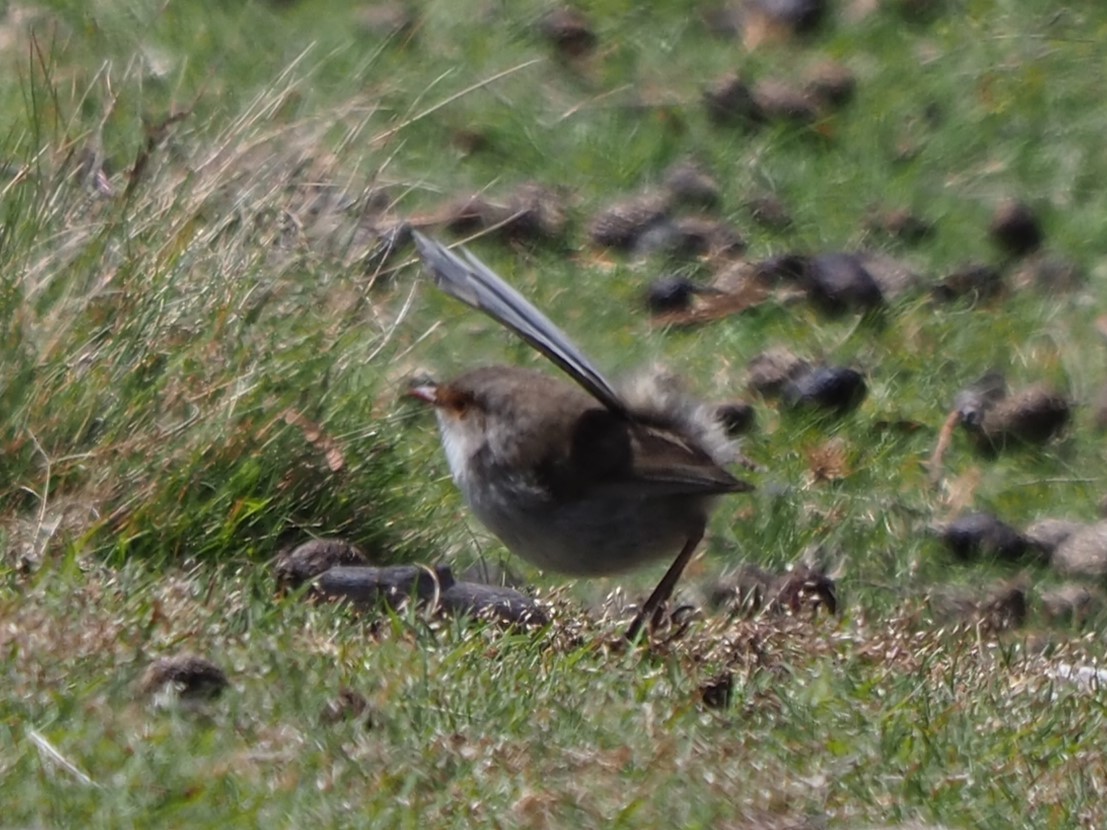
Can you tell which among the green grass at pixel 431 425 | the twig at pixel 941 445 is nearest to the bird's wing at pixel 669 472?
the green grass at pixel 431 425

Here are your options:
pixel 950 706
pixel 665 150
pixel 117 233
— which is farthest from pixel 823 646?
pixel 665 150

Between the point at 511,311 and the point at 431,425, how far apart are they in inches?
60.4

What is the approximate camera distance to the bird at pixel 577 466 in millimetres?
5707

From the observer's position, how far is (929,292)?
843 cm

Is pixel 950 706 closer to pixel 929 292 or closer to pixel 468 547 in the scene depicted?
pixel 468 547

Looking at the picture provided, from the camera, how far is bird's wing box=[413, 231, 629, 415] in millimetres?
5652

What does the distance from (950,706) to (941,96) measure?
16.7ft

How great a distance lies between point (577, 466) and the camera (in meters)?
5.76

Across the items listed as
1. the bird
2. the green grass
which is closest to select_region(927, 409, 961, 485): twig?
the green grass

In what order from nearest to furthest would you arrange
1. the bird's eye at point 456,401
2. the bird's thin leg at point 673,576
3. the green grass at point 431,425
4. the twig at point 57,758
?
the twig at point 57,758, the green grass at point 431,425, the bird's thin leg at point 673,576, the bird's eye at point 456,401

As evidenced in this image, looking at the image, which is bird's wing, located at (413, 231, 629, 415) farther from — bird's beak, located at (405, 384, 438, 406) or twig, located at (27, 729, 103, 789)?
twig, located at (27, 729, 103, 789)

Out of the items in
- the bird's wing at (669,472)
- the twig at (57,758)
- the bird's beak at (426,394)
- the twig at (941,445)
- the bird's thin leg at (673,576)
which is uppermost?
the twig at (57,758)

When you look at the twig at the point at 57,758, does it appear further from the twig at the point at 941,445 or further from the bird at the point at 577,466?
the twig at the point at 941,445

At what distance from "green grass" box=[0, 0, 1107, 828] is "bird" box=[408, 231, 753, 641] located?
0.23 metres
